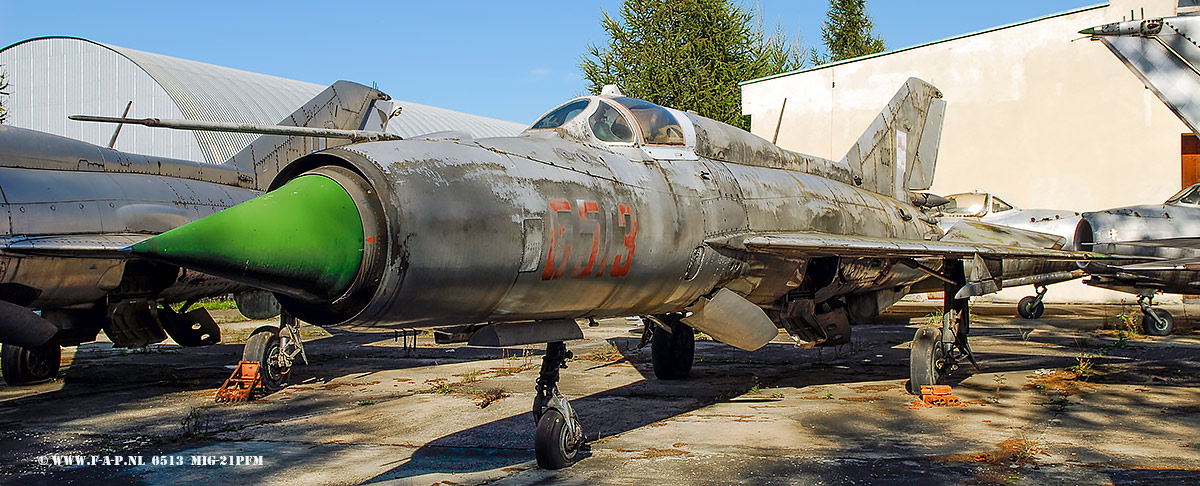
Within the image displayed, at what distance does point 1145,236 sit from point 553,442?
12.7m

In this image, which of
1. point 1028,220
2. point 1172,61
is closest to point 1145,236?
point 1028,220

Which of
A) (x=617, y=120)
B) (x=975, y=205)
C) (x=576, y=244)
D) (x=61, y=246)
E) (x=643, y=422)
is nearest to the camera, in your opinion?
(x=576, y=244)

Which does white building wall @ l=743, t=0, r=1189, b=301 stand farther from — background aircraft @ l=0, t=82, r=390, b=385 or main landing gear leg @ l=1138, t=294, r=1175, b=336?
background aircraft @ l=0, t=82, r=390, b=385

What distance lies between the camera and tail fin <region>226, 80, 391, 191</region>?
45.8 ft

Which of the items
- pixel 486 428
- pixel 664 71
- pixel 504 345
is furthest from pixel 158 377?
pixel 664 71

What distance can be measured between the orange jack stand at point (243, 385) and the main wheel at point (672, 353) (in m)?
4.81

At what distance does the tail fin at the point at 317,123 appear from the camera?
45.8 ft

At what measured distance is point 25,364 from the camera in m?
11.0

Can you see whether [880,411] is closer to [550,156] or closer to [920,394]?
[920,394]

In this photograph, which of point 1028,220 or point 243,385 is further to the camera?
point 1028,220

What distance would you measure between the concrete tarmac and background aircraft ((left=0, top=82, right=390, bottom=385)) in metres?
0.79

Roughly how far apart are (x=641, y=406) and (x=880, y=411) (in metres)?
2.37

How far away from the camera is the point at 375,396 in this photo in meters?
9.81

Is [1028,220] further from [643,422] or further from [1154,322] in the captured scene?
[643,422]
